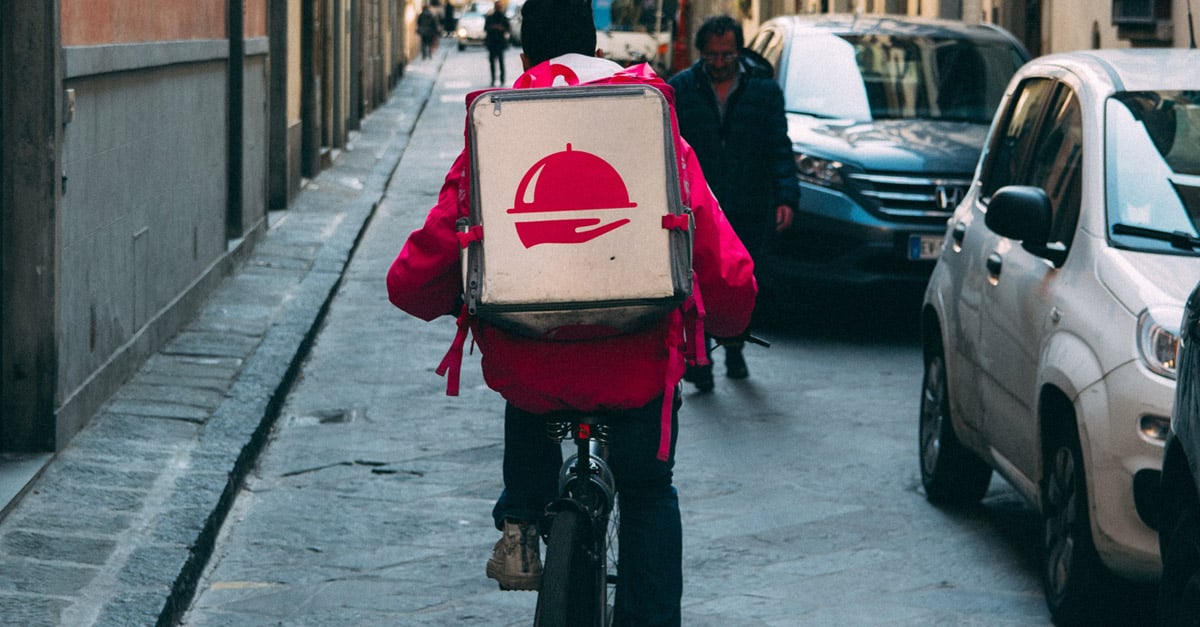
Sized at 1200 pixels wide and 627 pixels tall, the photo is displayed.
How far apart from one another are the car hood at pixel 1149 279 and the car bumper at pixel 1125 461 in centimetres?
21

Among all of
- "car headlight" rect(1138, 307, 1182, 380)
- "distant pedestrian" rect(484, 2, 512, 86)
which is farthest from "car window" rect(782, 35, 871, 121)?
"distant pedestrian" rect(484, 2, 512, 86)

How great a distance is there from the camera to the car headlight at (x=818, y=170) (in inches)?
416

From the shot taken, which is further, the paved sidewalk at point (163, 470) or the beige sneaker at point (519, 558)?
the paved sidewalk at point (163, 470)

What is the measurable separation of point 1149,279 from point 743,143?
13.0ft

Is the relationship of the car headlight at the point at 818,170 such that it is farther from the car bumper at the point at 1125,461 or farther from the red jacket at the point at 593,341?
the red jacket at the point at 593,341

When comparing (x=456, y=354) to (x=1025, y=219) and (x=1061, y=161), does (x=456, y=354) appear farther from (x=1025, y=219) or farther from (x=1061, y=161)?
(x=1061, y=161)

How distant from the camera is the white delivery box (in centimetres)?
346

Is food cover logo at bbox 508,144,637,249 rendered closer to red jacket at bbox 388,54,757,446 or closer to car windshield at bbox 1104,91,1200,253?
red jacket at bbox 388,54,757,446

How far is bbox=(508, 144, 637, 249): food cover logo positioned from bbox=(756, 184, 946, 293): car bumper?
7061 mm

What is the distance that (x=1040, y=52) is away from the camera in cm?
1756

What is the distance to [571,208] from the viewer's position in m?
3.47

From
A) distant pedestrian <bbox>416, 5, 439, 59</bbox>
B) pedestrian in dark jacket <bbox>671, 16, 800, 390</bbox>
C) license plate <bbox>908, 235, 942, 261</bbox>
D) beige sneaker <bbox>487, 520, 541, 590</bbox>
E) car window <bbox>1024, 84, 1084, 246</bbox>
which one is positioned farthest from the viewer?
distant pedestrian <bbox>416, 5, 439, 59</bbox>

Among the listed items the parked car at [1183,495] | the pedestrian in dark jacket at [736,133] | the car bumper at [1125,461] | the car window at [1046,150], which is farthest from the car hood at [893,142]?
the parked car at [1183,495]

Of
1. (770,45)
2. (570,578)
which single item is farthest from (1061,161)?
(770,45)
